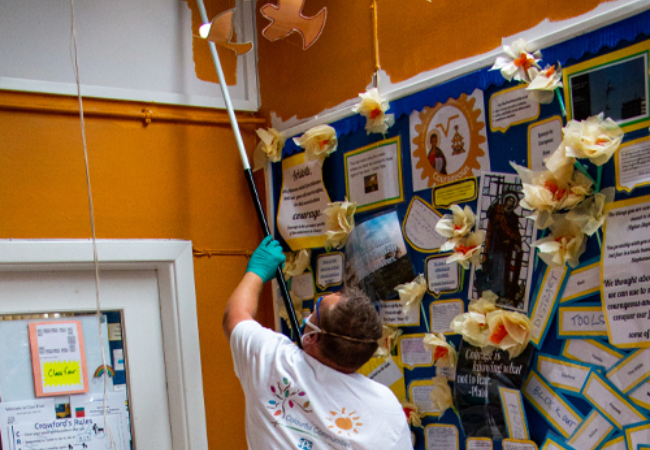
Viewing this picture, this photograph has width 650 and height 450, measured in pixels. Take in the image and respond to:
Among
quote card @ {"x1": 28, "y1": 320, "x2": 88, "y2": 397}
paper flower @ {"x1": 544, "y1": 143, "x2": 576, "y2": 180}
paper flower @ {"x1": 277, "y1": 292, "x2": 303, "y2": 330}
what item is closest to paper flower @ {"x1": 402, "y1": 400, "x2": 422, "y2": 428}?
→ paper flower @ {"x1": 277, "y1": 292, "x2": 303, "y2": 330}

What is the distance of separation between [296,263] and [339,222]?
30 centimetres

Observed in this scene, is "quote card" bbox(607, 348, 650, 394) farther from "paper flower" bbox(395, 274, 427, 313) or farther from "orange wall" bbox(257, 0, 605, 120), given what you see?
"orange wall" bbox(257, 0, 605, 120)

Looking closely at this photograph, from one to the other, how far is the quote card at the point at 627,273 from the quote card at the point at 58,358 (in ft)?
5.30

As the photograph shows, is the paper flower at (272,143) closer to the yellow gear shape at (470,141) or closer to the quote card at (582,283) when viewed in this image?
the yellow gear shape at (470,141)

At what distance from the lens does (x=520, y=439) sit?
156 centimetres

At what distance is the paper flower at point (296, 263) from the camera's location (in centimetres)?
221

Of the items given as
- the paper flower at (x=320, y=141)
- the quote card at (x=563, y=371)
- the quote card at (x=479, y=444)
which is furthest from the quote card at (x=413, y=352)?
the paper flower at (x=320, y=141)

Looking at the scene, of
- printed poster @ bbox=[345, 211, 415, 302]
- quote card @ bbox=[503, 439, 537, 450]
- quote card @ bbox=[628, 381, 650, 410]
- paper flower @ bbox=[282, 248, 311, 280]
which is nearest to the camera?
quote card @ bbox=[628, 381, 650, 410]

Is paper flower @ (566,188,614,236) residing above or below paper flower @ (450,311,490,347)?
above

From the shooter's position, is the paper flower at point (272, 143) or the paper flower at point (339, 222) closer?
the paper flower at point (339, 222)

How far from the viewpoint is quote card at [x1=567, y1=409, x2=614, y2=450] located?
1.40 m

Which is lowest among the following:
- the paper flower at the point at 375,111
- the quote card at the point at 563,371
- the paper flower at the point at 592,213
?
the quote card at the point at 563,371

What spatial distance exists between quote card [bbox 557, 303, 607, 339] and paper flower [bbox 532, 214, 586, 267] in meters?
0.10

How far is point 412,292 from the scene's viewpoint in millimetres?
1814
